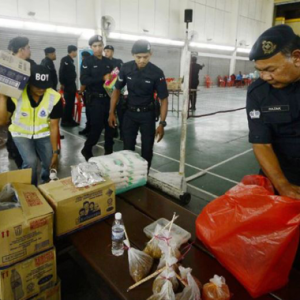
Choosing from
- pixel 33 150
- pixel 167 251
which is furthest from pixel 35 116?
pixel 167 251

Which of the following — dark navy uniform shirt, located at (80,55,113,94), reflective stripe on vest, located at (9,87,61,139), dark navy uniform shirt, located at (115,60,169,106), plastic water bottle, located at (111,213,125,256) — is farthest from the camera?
dark navy uniform shirt, located at (80,55,113,94)

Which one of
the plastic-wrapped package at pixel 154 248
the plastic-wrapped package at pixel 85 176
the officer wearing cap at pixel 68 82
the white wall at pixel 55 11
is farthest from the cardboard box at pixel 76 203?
the white wall at pixel 55 11

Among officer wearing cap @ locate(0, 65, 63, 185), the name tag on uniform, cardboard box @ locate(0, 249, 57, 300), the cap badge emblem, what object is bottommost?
cardboard box @ locate(0, 249, 57, 300)

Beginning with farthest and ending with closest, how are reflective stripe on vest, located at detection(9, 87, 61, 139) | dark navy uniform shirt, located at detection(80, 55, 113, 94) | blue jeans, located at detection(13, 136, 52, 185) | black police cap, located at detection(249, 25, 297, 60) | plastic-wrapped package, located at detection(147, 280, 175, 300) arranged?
dark navy uniform shirt, located at detection(80, 55, 113, 94)
blue jeans, located at detection(13, 136, 52, 185)
reflective stripe on vest, located at detection(9, 87, 61, 139)
black police cap, located at detection(249, 25, 297, 60)
plastic-wrapped package, located at detection(147, 280, 175, 300)

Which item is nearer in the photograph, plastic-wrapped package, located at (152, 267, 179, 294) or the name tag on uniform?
plastic-wrapped package, located at (152, 267, 179, 294)

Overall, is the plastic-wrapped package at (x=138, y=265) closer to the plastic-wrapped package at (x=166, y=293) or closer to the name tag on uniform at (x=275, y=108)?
the plastic-wrapped package at (x=166, y=293)

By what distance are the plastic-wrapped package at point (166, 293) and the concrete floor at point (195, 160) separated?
99cm

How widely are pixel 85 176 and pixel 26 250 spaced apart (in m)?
0.57

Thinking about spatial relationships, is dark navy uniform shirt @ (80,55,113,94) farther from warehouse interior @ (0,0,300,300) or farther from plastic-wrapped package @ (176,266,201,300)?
plastic-wrapped package @ (176,266,201,300)

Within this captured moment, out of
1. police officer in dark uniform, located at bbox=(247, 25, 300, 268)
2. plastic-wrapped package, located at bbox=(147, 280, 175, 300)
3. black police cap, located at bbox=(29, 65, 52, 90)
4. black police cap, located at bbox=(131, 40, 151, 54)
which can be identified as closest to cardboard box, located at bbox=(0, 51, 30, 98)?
black police cap, located at bbox=(29, 65, 52, 90)

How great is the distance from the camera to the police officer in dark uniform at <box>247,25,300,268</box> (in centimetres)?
133

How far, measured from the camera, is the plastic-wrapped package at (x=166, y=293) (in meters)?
1.07

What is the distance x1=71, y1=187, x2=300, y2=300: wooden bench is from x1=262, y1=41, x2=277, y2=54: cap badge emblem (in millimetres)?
1059

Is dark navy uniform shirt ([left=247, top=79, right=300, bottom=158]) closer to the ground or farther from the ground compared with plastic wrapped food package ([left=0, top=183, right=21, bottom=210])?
farther from the ground
